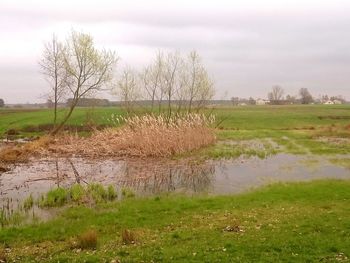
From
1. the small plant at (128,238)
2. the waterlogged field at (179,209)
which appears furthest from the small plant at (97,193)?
the small plant at (128,238)

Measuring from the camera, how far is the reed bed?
30.4 meters

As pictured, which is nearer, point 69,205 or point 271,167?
point 69,205

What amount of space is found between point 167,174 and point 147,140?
7.36m

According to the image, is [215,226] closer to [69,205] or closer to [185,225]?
[185,225]

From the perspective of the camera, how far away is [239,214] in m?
14.1

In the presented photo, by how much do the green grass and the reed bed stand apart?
1306 centimetres

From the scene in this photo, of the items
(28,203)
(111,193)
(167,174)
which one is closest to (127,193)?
(111,193)

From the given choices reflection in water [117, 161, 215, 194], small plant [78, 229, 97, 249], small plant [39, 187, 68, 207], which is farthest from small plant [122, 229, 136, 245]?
reflection in water [117, 161, 215, 194]

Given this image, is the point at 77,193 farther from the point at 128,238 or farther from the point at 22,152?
the point at 22,152

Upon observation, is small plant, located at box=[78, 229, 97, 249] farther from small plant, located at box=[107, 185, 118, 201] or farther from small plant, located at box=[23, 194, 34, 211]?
small plant, located at box=[107, 185, 118, 201]

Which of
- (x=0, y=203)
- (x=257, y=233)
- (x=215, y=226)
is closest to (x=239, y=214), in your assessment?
(x=215, y=226)

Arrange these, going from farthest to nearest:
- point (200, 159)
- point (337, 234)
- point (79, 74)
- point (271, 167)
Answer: point (79, 74) → point (200, 159) → point (271, 167) → point (337, 234)

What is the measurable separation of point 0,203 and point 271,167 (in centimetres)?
1529

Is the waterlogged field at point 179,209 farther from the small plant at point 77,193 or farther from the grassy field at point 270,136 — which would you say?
the grassy field at point 270,136
